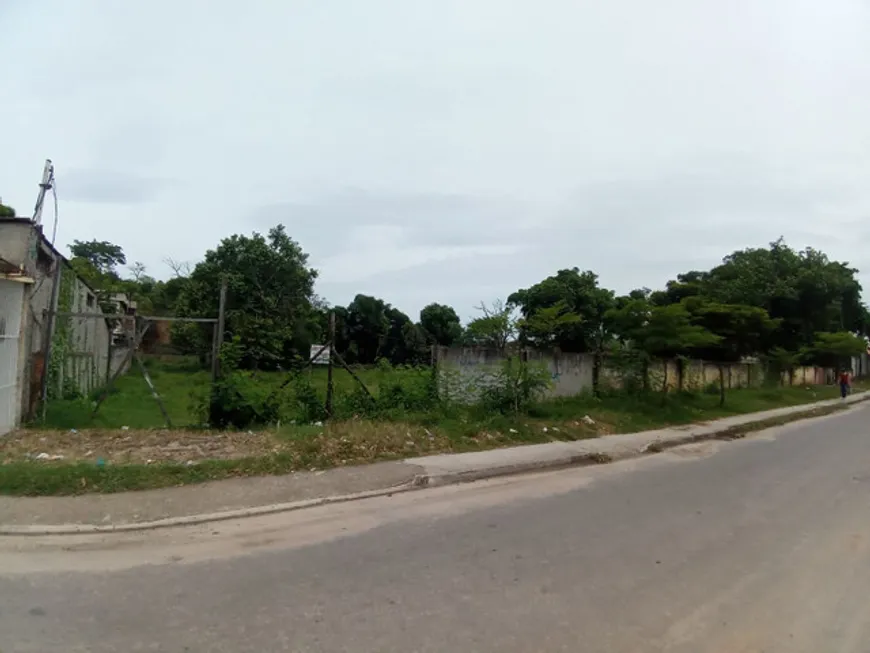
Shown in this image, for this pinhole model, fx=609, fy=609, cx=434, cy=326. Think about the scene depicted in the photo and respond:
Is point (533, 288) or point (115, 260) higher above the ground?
point (115, 260)

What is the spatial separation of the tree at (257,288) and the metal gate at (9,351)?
2221 cm

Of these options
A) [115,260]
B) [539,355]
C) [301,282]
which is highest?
[115,260]

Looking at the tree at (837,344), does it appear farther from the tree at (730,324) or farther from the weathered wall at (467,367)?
the weathered wall at (467,367)

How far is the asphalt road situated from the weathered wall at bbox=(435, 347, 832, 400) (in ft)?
18.1

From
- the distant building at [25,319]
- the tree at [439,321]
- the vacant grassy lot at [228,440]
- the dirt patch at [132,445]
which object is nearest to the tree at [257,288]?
the tree at [439,321]

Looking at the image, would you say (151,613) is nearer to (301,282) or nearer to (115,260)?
(301,282)

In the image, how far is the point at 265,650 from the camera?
3.69m

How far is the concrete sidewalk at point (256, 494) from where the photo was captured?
20.7 feet

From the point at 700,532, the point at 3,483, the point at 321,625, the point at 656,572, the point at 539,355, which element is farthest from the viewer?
the point at 539,355

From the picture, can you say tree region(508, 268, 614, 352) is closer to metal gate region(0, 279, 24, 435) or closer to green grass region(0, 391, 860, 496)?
green grass region(0, 391, 860, 496)

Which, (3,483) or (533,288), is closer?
(3,483)

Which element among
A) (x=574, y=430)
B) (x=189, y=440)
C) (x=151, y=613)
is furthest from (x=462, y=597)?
(x=574, y=430)

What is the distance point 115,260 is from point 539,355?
58.2 m

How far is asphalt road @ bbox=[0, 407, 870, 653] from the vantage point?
3930mm
